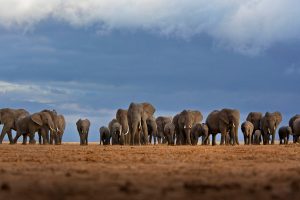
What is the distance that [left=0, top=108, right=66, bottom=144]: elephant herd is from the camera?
159 feet

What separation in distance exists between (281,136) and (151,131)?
12883 mm

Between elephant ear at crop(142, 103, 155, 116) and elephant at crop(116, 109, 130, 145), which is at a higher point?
elephant ear at crop(142, 103, 155, 116)

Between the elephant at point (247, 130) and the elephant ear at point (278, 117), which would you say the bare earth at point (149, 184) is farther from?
the elephant ear at point (278, 117)

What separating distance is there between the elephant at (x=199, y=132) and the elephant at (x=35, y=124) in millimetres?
12274

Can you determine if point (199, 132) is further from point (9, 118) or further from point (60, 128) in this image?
point (9, 118)

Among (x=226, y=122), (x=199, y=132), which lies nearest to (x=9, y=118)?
(x=199, y=132)

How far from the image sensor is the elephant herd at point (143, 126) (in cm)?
4875

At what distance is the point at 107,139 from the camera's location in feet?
196

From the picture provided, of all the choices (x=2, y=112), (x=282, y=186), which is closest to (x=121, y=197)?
(x=282, y=186)

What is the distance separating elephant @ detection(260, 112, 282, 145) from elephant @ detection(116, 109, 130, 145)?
44.8 ft

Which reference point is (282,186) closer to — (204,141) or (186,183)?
(186,183)

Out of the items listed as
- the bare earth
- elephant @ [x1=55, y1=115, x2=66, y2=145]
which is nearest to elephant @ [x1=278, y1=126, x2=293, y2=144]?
elephant @ [x1=55, y1=115, x2=66, y2=145]

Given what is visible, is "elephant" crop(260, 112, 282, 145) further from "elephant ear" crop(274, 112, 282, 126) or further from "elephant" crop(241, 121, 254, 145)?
"elephant" crop(241, 121, 254, 145)

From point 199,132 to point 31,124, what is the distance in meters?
14.3
